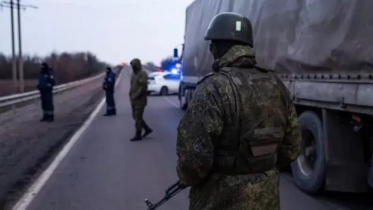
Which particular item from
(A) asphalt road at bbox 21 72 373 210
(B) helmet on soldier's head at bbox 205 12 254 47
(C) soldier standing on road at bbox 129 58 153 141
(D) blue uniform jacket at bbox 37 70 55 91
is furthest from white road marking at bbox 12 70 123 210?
(B) helmet on soldier's head at bbox 205 12 254 47

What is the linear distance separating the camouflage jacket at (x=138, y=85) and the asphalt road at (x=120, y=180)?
0.96 m

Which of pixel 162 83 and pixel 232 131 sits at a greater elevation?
pixel 232 131

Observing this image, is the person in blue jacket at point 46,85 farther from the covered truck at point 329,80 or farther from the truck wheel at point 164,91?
the truck wheel at point 164,91

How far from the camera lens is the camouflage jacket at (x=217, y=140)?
2709mm

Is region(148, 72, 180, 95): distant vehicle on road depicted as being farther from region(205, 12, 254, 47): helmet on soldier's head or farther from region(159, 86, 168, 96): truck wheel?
region(205, 12, 254, 47): helmet on soldier's head

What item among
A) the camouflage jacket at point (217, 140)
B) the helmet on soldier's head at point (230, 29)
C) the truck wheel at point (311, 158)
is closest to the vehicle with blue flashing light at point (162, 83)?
the truck wheel at point (311, 158)

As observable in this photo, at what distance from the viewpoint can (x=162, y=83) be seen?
35594 mm

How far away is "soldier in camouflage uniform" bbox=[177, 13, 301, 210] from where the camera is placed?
2.72m

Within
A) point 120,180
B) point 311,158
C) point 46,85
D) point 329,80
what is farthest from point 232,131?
point 46,85

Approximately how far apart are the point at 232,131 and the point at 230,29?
0.54 m

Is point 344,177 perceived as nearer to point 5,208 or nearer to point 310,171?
point 310,171

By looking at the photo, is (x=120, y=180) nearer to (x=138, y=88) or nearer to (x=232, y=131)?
(x=138, y=88)

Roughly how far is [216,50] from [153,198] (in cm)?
→ 454

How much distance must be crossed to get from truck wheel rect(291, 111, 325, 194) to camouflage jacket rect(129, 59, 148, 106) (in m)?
5.04
